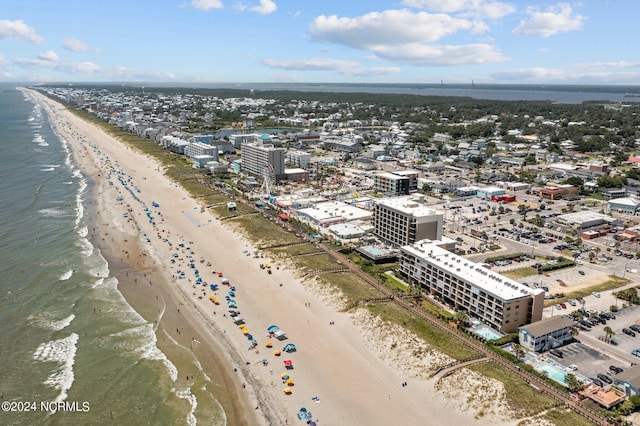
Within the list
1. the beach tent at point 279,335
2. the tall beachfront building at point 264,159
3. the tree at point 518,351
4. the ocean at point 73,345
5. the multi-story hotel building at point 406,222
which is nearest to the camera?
the ocean at point 73,345

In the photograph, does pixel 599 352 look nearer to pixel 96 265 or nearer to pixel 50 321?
pixel 50 321

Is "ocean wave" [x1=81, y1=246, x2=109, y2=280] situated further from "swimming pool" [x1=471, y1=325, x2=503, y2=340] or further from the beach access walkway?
"swimming pool" [x1=471, y1=325, x2=503, y2=340]

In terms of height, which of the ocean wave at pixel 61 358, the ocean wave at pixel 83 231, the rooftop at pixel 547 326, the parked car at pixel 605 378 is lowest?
the ocean wave at pixel 61 358

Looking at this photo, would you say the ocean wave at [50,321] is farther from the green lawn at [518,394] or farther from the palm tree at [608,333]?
the palm tree at [608,333]

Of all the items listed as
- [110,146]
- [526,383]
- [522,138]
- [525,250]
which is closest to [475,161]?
[522,138]

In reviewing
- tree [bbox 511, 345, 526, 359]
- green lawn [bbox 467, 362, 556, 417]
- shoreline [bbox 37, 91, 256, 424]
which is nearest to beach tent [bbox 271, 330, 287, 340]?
shoreline [bbox 37, 91, 256, 424]

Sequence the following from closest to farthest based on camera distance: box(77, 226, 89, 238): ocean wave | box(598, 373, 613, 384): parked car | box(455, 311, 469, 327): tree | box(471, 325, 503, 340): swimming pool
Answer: box(598, 373, 613, 384): parked car < box(471, 325, 503, 340): swimming pool < box(455, 311, 469, 327): tree < box(77, 226, 89, 238): ocean wave

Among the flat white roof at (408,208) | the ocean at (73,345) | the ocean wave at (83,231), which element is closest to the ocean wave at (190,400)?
the ocean at (73,345)
